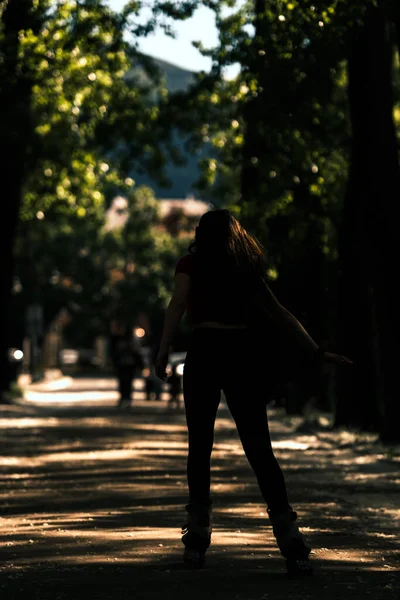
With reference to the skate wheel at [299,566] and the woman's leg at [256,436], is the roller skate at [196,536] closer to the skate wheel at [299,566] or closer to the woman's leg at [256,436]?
the woman's leg at [256,436]

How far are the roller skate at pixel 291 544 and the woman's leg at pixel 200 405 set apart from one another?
1.50 ft

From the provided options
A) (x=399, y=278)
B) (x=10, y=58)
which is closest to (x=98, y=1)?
(x=10, y=58)

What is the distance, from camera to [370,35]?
2350 centimetres

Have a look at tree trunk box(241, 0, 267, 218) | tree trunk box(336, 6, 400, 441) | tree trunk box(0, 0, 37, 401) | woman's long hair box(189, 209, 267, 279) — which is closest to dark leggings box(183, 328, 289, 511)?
woman's long hair box(189, 209, 267, 279)

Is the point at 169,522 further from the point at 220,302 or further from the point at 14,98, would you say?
the point at 14,98

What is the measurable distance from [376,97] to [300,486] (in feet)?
28.0

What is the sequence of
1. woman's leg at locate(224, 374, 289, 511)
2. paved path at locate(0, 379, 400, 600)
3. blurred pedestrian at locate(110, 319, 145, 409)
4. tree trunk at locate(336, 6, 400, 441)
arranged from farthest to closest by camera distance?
1. blurred pedestrian at locate(110, 319, 145, 409)
2. tree trunk at locate(336, 6, 400, 441)
3. woman's leg at locate(224, 374, 289, 511)
4. paved path at locate(0, 379, 400, 600)

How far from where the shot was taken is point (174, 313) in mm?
8805

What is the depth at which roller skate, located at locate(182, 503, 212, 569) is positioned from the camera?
858 cm

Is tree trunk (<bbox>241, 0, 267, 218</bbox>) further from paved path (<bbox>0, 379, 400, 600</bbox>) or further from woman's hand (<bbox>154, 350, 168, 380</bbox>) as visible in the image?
woman's hand (<bbox>154, 350, 168, 380</bbox>)

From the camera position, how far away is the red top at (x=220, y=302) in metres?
8.64

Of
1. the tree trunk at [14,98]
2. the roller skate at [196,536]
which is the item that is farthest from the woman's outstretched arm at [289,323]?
the tree trunk at [14,98]

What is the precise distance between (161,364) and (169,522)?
286cm

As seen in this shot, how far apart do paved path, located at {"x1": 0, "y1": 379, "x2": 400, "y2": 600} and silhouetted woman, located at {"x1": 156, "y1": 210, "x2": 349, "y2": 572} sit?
377mm
